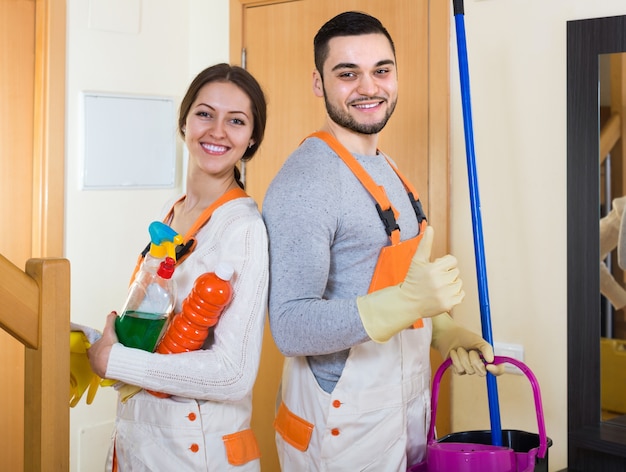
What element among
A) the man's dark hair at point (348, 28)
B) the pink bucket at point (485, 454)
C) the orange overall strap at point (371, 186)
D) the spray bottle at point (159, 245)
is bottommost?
the pink bucket at point (485, 454)

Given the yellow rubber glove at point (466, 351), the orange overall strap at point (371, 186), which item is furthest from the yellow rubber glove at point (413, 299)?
the yellow rubber glove at point (466, 351)

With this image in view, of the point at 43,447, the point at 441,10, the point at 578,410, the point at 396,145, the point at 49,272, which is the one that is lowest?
the point at 578,410

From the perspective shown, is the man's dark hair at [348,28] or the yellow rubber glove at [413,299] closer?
the yellow rubber glove at [413,299]

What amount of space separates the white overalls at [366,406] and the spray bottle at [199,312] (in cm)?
26

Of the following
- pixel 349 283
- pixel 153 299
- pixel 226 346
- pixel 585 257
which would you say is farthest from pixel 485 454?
pixel 585 257

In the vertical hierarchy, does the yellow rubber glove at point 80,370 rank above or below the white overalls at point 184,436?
above

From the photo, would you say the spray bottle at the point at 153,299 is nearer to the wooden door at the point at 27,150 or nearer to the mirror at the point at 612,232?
the mirror at the point at 612,232

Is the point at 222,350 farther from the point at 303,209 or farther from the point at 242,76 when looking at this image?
the point at 242,76

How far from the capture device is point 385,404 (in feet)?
5.31

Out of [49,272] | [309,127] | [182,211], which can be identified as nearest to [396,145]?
[309,127]

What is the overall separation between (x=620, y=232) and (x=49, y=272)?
1497mm

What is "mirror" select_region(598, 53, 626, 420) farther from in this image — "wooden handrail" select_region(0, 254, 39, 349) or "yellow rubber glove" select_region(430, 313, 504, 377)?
"wooden handrail" select_region(0, 254, 39, 349)

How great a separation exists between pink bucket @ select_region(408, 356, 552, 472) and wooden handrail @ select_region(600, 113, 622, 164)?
71 cm

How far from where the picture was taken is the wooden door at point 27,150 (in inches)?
106
